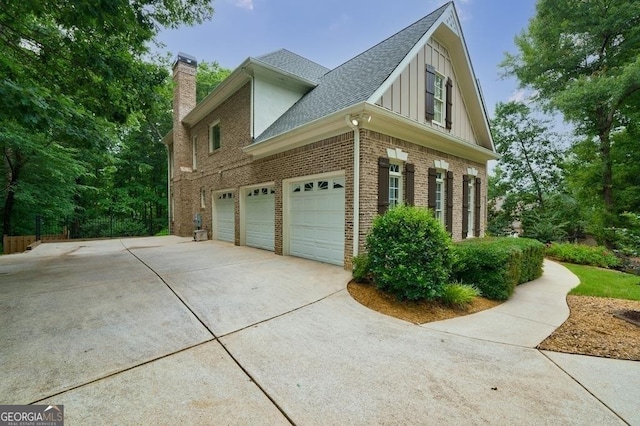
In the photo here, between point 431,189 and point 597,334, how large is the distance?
5.36m

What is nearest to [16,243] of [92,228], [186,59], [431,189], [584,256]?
[92,228]

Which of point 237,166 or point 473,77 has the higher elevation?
point 473,77

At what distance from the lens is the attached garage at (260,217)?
950 centimetres

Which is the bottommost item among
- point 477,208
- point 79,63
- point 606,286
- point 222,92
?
point 606,286

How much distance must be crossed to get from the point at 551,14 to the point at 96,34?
19362 mm

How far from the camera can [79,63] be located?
241 inches

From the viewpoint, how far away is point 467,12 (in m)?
9.59

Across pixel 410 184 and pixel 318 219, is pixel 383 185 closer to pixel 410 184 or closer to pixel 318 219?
pixel 410 184

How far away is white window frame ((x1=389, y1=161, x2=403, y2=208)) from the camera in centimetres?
749

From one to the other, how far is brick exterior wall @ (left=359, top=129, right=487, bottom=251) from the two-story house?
35mm

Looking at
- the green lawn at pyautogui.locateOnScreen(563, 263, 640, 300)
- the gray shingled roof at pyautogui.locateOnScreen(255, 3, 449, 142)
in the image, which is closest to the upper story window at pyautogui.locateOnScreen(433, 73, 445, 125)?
the gray shingled roof at pyautogui.locateOnScreen(255, 3, 449, 142)

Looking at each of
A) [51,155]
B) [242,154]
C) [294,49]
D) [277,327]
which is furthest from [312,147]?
[51,155]

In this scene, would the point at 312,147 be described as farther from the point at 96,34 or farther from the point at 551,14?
the point at 551,14

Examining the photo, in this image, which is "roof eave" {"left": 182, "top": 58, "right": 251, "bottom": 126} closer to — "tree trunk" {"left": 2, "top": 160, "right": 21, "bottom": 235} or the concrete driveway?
"tree trunk" {"left": 2, "top": 160, "right": 21, "bottom": 235}
